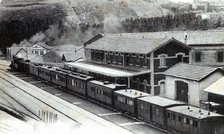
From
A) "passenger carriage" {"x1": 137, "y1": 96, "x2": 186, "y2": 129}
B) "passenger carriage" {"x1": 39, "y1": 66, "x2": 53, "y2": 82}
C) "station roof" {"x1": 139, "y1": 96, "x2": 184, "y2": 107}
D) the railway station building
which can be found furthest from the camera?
"passenger carriage" {"x1": 39, "y1": 66, "x2": 53, "y2": 82}

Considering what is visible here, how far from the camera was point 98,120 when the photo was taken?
1956cm

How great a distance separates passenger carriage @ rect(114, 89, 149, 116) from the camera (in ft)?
63.4

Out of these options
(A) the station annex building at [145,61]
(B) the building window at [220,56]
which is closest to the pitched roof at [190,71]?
(A) the station annex building at [145,61]

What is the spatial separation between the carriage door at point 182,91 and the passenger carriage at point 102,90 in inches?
151

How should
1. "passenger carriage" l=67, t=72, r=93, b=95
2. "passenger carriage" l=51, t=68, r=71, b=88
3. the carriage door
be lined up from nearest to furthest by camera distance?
the carriage door → "passenger carriage" l=67, t=72, r=93, b=95 → "passenger carriage" l=51, t=68, r=71, b=88

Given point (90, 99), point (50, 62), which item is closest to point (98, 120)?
point (90, 99)

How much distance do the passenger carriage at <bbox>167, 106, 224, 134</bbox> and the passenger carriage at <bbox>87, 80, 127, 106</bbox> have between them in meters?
6.42

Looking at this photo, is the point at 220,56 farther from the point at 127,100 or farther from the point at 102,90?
the point at 127,100

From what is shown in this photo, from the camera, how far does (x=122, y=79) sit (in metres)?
27.7

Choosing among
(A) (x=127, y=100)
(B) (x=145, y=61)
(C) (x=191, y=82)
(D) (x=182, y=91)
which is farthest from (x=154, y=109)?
(B) (x=145, y=61)

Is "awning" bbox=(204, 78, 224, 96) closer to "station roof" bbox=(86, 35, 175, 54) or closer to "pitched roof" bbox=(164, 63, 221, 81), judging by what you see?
"pitched roof" bbox=(164, 63, 221, 81)

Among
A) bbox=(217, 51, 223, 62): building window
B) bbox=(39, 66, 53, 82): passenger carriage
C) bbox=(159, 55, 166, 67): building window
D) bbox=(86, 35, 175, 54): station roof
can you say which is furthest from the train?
bbox=(217, 51, 223, 62): building window

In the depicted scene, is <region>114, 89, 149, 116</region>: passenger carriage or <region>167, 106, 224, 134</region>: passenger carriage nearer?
<region>167, 106, 224, 134</region>: passenger carriage

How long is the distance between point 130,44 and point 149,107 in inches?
497
